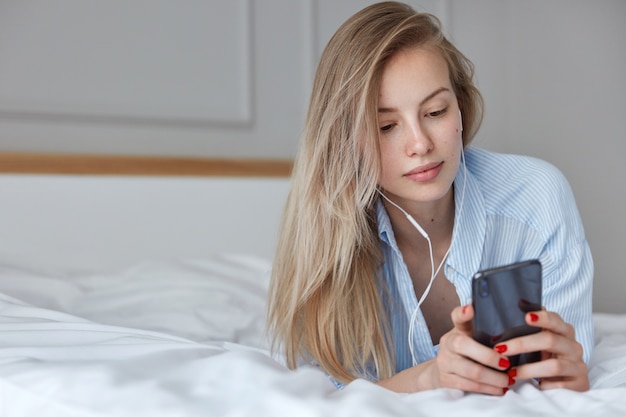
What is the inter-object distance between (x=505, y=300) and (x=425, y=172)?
1.14 ft

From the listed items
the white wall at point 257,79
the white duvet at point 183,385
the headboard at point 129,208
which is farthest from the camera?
the white wall at point 257,79

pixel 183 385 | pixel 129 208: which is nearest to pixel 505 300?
pixel 183 385

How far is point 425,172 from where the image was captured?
1031 millimetres

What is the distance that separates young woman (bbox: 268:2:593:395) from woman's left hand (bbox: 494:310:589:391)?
177 mm

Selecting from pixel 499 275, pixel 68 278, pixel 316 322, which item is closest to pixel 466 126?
pixel 316 322

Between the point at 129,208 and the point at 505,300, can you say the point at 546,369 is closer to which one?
the point at 505,300

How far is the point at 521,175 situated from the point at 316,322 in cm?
42

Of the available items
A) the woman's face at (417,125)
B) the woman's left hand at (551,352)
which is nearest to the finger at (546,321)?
the woman's left hand at (551,352)

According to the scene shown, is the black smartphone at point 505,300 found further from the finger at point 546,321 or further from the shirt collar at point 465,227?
the shirt collar at point 465,227

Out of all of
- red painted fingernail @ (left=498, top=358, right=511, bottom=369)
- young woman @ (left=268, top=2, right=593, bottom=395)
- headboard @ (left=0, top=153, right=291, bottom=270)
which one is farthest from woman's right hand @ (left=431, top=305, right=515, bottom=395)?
headboard @ (left=0, top=153, right=291, bottom=270)

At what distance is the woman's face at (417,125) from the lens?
1.02 metres

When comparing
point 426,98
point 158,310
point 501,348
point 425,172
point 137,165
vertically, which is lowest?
point 158,310

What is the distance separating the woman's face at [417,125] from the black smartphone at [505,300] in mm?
322

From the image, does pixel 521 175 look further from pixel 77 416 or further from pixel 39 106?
pixel 39 106
